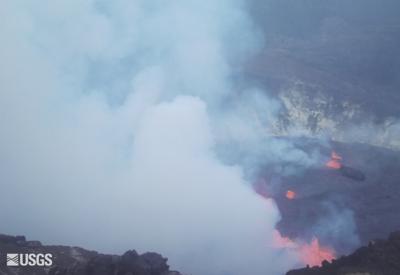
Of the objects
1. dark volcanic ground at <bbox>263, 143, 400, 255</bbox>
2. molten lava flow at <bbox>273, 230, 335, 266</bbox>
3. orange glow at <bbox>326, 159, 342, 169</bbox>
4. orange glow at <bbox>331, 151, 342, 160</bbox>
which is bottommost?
molten lava flow at <bbox>273, 230, 335, 266</bbox>

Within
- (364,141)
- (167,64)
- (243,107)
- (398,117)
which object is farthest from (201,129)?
(398,117)

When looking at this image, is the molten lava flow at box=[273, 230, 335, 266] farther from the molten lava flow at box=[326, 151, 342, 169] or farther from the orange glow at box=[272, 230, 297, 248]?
the molten lava flow at box=[326, 151, 342, 169]

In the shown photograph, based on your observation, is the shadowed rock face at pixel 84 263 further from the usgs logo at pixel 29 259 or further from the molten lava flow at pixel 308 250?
the molten lava flow at pixel 308 250

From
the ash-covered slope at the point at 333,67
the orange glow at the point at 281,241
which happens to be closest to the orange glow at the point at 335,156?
the ash-covered slope at the point at 333,67

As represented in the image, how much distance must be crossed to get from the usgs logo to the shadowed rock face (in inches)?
7.8

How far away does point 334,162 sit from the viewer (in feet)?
137

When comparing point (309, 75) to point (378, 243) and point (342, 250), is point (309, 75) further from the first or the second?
point (378, 243)

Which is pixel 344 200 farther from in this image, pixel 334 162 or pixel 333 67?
pixel 333 67

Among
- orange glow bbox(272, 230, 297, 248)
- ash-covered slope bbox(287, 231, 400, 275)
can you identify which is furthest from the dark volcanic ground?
ash-covered slope bbox(287, 231, 400, 275)

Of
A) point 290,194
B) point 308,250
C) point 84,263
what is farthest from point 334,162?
point 84,263

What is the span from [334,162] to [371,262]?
23931mm

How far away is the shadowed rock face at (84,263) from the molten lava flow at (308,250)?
11.9 metres

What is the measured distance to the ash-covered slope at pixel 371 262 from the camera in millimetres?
17828

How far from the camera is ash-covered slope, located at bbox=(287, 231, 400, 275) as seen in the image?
17828 millimetres
